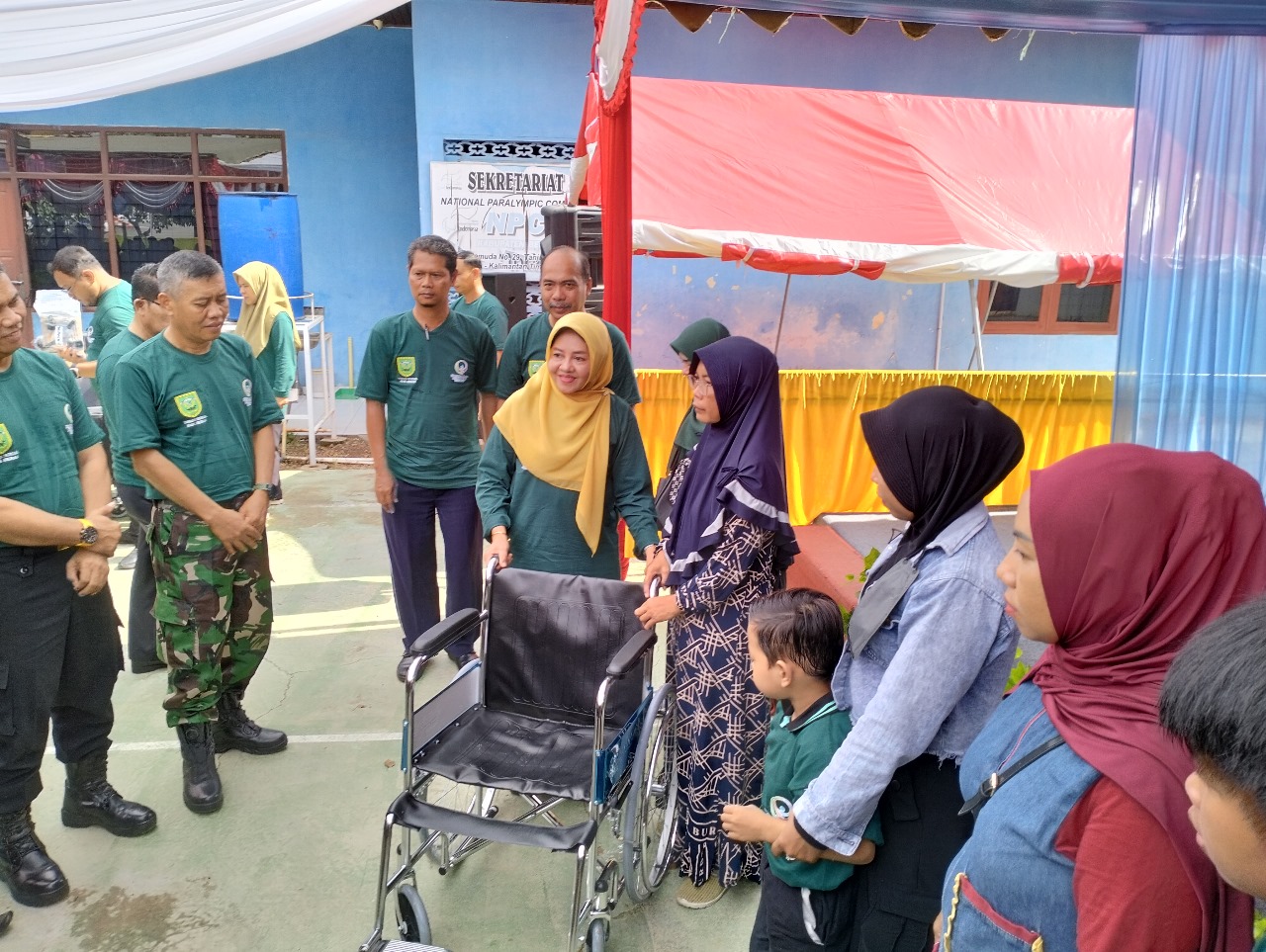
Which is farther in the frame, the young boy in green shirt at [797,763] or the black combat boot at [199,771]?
Answer: the black combat boot at [199,771]

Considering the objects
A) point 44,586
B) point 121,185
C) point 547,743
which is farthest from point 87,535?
point 121,185

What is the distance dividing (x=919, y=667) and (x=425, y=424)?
2494 millimetres

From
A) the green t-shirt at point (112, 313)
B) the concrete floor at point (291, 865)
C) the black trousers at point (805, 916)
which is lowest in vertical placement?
the concrete floor at point (291, 865)

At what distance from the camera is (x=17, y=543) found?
2240 millimetres

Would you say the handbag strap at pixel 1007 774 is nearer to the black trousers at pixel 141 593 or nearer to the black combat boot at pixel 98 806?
the black combat boot at pixel 98 806

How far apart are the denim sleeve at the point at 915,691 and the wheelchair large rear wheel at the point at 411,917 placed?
47.1 inches

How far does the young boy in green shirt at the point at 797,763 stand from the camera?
1.51 meters

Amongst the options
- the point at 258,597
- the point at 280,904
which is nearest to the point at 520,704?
the point at 280,904

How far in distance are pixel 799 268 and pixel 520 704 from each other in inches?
122

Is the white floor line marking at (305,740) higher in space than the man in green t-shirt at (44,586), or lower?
lower

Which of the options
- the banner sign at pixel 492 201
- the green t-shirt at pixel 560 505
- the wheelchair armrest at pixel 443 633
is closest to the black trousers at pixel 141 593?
A: the green t-shirt at pixel 560 505

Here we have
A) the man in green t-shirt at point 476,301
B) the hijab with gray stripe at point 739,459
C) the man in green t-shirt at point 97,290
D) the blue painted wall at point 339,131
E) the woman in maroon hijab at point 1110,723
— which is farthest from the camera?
the blue painted wall at point 339,131

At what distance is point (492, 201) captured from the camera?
24.3 feet

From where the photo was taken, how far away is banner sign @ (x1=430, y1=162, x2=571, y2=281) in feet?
24.2
